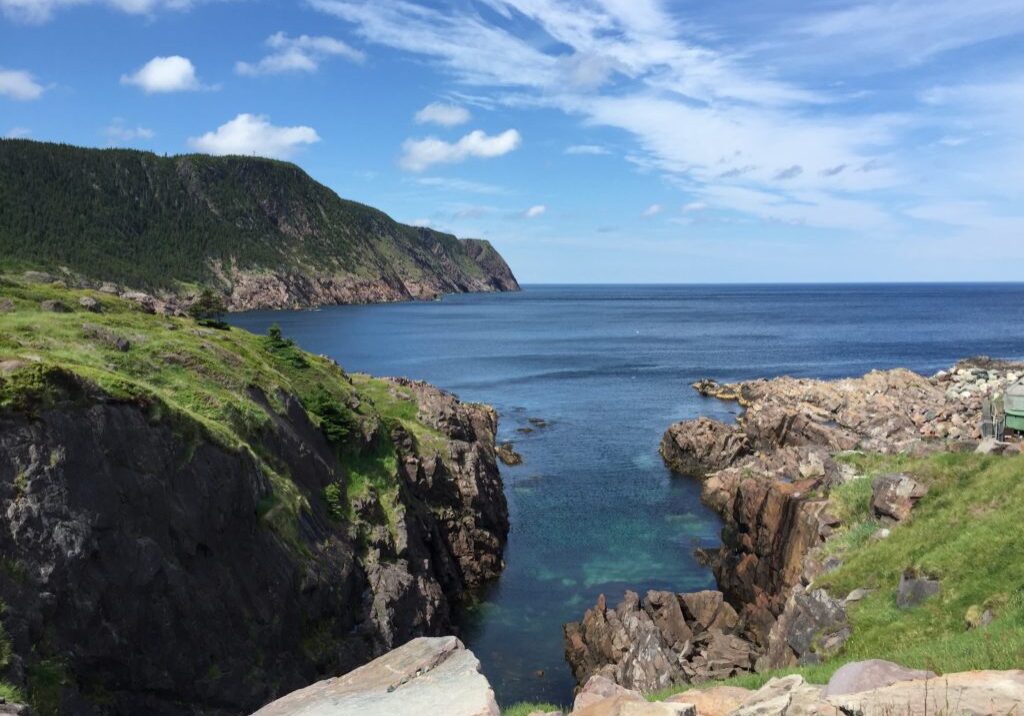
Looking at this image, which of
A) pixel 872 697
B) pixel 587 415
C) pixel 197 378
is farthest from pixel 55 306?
pixel 587 415

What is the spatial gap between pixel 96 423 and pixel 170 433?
302cm

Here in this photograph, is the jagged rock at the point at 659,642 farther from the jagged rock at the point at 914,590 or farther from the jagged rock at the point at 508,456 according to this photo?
the jagged rock at the point at 508,456

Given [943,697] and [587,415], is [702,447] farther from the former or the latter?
[943,697]

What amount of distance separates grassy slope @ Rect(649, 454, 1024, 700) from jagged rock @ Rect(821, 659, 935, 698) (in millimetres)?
2829

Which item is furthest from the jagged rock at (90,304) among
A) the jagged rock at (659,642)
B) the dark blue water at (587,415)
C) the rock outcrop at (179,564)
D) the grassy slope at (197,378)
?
the jagged rock at (659,642)

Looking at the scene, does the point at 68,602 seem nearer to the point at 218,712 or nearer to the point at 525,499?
the point at 218,712

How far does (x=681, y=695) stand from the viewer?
45.7 ft

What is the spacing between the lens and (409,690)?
41.9 ft

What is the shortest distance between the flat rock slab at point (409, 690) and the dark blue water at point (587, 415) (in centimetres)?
1915

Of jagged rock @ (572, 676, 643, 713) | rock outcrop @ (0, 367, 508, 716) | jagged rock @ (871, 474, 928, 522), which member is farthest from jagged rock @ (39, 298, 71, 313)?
jagged rock @ (871, 474, 928, 522)

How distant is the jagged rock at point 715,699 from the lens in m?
12.4

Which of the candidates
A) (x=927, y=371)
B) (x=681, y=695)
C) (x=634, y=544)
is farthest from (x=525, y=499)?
(x=927, y=371)

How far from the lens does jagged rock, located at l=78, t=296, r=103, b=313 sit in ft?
128

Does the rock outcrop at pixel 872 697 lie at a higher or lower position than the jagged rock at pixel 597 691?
higher
